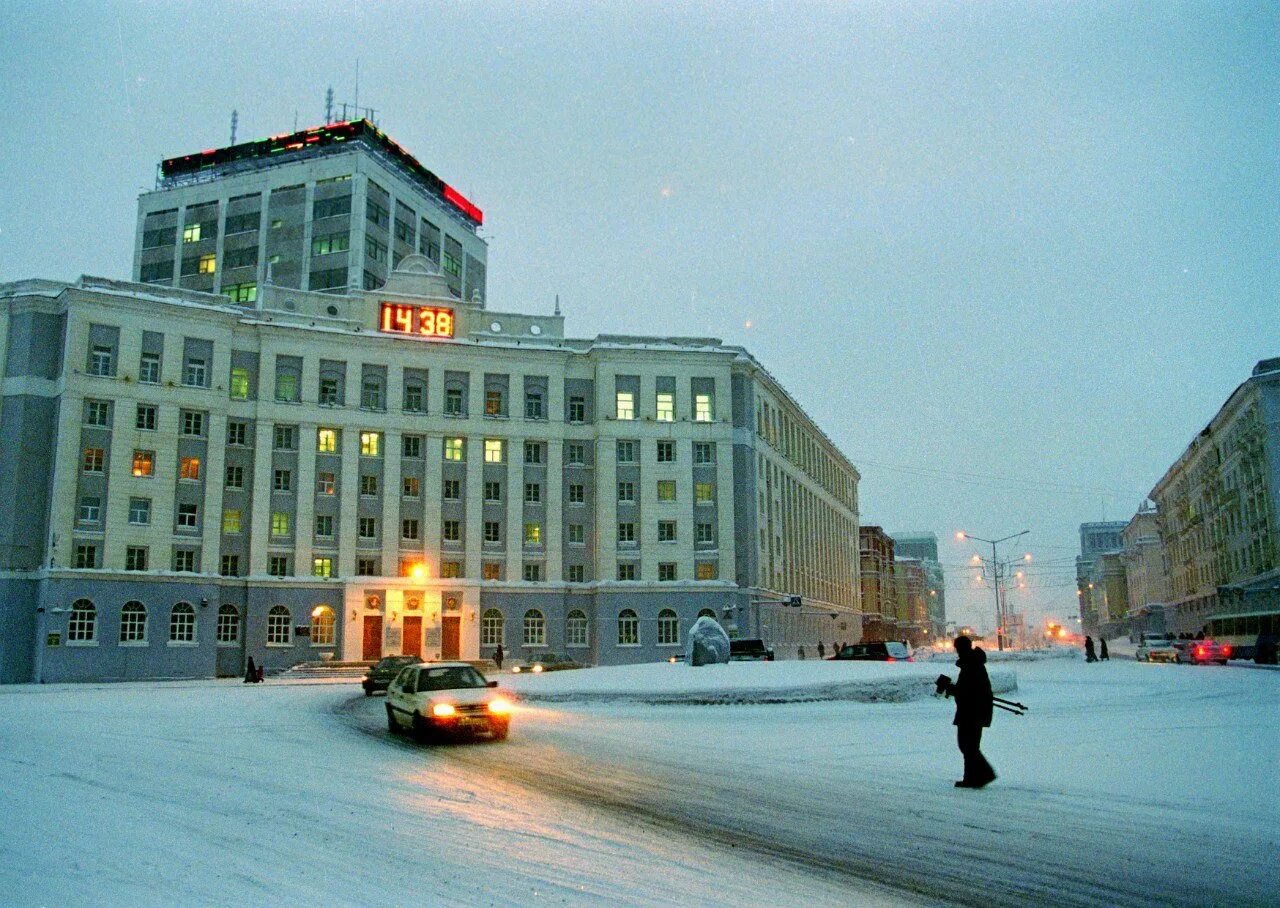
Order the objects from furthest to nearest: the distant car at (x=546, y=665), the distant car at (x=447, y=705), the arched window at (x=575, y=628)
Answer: the arched window at (x=575, y=628), the distant car at (x=546, y=665), the distant car at (x=447, y=705)

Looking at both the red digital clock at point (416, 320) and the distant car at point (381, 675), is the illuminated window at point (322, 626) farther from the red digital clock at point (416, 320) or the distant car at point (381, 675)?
the distant car at point (381, 675)

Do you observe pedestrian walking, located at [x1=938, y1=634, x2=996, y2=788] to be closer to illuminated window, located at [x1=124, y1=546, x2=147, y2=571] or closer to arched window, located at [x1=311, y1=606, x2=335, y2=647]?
arched window, located at [x1=311, y1=606, x2=335, y2=647]

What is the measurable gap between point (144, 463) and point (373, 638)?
16.9 meters

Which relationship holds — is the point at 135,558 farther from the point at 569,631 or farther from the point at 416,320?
the point at 569,631

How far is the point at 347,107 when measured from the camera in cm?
10656

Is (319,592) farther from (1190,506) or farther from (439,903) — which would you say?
(1190,506)

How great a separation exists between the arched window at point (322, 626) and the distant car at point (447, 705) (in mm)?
42605

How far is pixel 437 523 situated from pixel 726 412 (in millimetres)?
20684

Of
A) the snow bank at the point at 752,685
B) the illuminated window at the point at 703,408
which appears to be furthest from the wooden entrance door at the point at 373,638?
the snow bank at the point at 752,685

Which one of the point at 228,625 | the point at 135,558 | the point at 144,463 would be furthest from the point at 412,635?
the point at 144,463

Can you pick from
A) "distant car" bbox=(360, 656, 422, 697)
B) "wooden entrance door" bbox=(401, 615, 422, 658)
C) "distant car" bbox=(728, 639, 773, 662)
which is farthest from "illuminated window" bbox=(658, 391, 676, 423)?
"distant car" bbox=(360, 656, 422, 697)

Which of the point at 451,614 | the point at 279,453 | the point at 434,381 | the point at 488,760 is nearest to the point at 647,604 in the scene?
the point at 451,614

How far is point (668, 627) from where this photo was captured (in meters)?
66.7

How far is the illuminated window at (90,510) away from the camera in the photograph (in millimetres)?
56562
